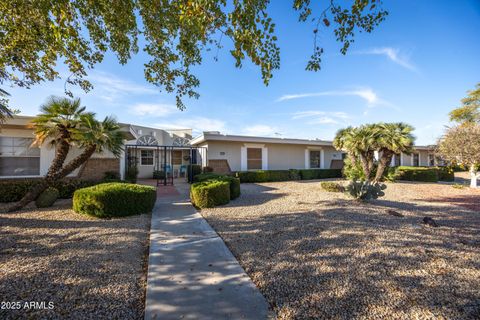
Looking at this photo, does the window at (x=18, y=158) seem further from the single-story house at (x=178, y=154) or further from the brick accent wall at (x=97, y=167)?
the brick accent wall at (x=97, y=167)

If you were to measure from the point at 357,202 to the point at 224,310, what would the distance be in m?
6.69

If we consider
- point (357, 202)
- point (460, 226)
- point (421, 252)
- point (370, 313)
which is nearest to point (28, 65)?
point (370, 313)

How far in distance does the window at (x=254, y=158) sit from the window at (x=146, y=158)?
8.20 m

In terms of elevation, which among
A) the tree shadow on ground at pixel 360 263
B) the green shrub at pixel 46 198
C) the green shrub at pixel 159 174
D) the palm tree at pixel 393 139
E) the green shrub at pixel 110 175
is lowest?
the tree shadow on ground at pixel 360 263

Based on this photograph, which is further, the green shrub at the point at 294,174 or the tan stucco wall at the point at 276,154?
the green shrub at the point at 294,174

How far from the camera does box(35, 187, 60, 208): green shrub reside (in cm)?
647

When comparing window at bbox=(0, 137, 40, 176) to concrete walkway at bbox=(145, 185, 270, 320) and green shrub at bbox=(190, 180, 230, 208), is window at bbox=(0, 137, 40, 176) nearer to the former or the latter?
green shrub at bbox=(190, 180, 230, 208)

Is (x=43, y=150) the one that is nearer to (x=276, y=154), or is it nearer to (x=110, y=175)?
(x=110, y=175)

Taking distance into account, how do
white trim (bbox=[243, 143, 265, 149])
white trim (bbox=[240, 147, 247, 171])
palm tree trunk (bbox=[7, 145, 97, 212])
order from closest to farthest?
palm tree trunk (bbox=[7, 145, 97, 212]), white trim (bbox=[240, 147, 247, 171]), white trim (bbox=[243, 143, 265, 149])

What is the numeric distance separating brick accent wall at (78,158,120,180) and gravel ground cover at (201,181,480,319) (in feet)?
22.1

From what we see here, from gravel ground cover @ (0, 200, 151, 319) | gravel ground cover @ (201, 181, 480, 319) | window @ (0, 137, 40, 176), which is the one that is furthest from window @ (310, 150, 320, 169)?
window @ (0, 137, 40, 176)

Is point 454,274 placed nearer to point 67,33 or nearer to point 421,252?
point 421,252

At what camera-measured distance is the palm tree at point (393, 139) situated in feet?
35.9

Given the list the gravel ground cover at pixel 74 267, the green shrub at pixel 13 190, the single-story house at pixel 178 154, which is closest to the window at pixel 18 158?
the single-story house at pixel 178 154
